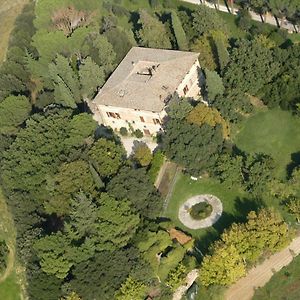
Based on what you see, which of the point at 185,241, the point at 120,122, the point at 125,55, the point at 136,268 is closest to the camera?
the point at 136,268

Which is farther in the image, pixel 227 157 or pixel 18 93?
pixel 18 93

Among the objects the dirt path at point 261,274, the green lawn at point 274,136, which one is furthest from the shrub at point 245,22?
the dirt path at point 261,274

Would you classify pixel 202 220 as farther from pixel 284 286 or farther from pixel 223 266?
pixel 284 286

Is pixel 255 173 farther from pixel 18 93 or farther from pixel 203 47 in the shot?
pixel 18 93

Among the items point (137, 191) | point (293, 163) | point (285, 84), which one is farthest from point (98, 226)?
point (285, 84)

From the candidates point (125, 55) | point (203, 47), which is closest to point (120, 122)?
point (125, 55)

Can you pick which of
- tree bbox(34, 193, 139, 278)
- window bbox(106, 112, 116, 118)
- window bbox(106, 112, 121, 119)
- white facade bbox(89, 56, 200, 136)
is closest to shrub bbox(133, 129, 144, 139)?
white facade bbox(89, 56, 200, 136)

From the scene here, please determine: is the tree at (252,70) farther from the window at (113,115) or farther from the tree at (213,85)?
the window at (113,115)
